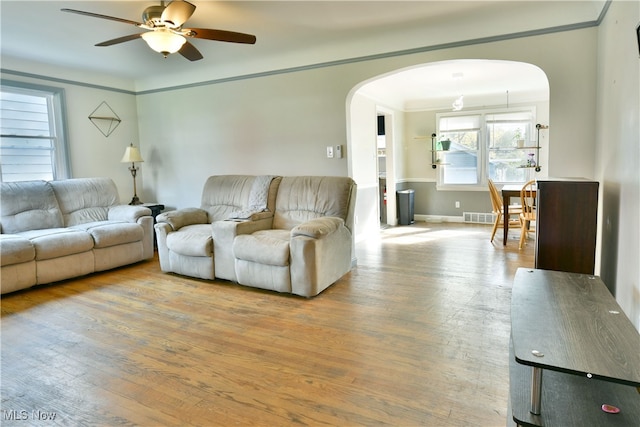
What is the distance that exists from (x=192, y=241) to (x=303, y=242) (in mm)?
1291

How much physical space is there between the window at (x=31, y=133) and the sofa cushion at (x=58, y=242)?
1014 millimetres

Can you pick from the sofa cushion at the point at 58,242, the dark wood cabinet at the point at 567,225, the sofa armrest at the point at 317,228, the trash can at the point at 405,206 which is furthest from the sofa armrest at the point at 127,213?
the trash can at the point at 405,206

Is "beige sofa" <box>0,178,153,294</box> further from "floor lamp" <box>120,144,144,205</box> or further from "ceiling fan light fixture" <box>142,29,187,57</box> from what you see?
"ceiling fan light fixture" <box>142,29,187,57</box>

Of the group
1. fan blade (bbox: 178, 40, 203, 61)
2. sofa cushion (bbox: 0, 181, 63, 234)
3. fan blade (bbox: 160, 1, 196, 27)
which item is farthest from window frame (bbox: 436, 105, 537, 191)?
sofa cushion (bbox: 0, 181, 63, 234)

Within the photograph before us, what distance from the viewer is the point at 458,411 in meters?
1.81

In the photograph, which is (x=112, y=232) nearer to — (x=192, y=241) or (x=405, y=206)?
(x=192, y=241)

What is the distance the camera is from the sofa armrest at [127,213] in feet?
15.4

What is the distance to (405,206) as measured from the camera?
7160 mm

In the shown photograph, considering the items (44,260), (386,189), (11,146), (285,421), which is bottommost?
(285,421)

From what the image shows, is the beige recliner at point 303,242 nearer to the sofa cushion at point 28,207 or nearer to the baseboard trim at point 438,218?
the sofa cushion at point 28,207

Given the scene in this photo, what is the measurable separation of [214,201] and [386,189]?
3621 mm

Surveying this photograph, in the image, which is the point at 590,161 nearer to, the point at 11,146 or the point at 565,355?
the point at 565,355

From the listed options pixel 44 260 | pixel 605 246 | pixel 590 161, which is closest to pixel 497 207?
pixel 590 161

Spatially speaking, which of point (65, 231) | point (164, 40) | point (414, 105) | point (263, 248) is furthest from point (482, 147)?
point (65, 231)
